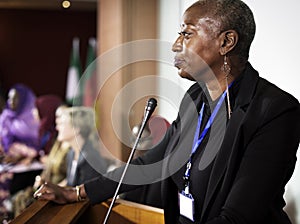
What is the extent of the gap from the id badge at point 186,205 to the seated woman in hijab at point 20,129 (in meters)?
2.94

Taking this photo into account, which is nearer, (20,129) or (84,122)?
(84,122)

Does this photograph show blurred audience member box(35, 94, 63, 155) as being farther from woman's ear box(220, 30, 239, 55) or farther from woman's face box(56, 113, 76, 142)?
woman's ear box(220, 30, 239, 55)

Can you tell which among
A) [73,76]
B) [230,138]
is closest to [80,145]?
[230,138]

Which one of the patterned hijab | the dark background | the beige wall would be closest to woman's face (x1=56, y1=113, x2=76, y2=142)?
the beige wall

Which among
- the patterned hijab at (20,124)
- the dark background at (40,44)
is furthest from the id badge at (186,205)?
the dark background at (40,44)

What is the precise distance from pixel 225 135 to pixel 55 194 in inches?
23.3

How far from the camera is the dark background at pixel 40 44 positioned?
7102 millimetres

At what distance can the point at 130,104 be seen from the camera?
12.1 feet

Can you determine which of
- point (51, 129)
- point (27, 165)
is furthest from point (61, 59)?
point (27, 165)

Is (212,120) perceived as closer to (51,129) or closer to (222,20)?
(222,20)

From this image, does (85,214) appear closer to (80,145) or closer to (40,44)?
(80,145)

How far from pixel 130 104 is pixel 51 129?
1.36 metres

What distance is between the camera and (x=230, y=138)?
44.8 inches

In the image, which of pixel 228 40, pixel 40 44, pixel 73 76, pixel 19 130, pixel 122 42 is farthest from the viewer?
pixel 40 44
